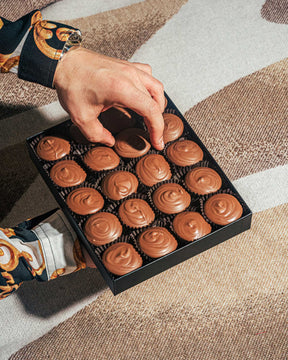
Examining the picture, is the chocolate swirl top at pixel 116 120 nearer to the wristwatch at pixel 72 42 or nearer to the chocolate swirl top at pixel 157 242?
the wristwatch at pixel 72 42

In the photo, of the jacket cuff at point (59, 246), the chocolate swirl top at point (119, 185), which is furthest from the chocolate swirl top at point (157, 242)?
the jacket cuff at point (59, 246)

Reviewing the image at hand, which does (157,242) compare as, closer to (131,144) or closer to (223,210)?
(223,210)

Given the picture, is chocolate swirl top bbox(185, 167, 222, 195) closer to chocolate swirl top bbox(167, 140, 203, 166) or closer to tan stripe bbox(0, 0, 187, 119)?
chocolate swirl top bbox(167, 140, 203, 166)

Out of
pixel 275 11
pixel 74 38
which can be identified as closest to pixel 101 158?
pixel 74 38

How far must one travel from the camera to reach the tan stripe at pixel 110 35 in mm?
1572

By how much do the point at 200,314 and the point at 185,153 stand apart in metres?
0.41

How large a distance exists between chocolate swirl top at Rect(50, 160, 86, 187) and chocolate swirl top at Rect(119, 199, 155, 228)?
137 mm

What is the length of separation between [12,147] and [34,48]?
43 centimetres

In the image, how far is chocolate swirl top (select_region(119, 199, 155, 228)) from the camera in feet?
3.73

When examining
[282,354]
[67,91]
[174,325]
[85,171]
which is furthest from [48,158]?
[282,354]

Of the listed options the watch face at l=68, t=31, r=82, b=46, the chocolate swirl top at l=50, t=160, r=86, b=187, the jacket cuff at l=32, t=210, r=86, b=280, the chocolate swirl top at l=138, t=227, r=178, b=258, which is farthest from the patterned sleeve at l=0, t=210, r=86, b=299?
the watch face at l=68, t=31, r=82, b=46

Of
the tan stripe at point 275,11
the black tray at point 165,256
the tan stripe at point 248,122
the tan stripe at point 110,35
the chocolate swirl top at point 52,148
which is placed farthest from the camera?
the tan stripe at point 275,11

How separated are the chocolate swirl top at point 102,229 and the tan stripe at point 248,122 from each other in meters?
Answer: 0.43

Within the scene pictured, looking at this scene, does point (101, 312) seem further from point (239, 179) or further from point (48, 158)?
point (239, 179)
